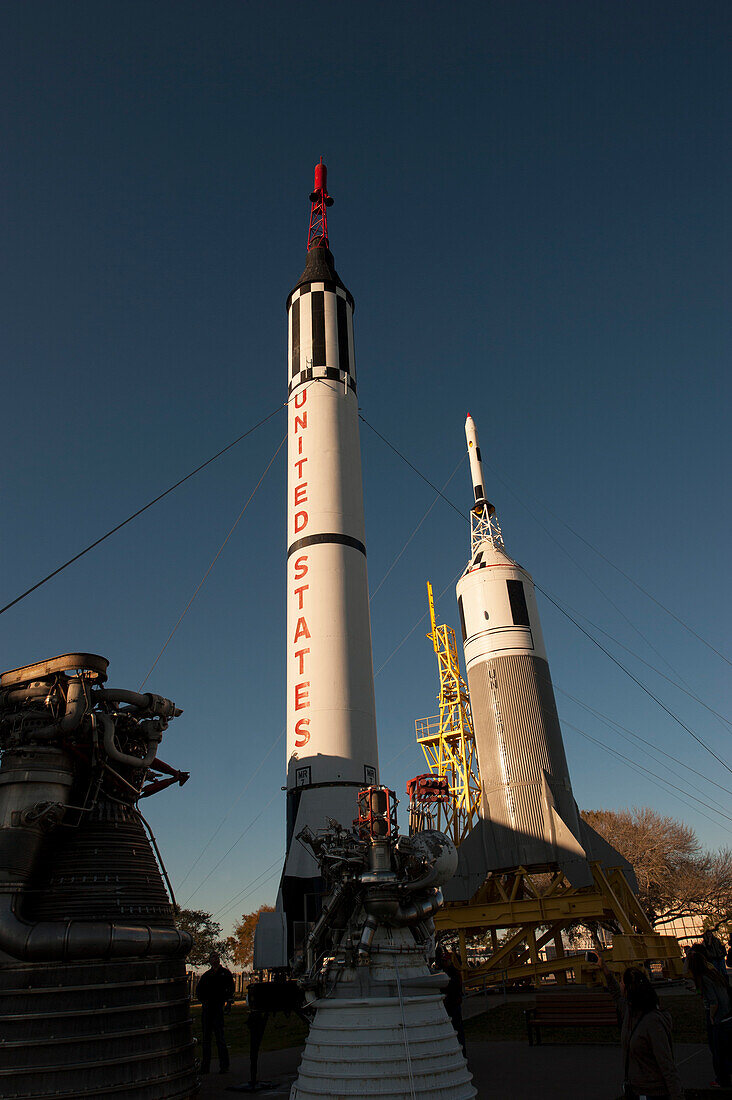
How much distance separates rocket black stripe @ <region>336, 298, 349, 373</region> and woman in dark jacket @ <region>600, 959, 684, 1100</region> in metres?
19.3

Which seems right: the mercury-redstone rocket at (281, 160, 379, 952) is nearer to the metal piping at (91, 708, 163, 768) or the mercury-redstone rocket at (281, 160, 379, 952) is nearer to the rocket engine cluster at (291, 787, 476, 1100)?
the rocket engine cluster at (291, 787, 476, 1100)

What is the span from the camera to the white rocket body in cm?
1623

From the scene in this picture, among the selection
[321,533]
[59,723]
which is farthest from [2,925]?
[321,533]

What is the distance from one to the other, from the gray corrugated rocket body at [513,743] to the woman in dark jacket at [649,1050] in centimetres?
1437

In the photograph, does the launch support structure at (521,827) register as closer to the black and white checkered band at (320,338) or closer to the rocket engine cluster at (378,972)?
the black and white checkered band at (320,338)

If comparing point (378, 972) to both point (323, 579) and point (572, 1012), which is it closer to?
point (572, 1012)

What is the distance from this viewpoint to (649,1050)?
193 inches

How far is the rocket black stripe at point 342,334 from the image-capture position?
72.3 feet

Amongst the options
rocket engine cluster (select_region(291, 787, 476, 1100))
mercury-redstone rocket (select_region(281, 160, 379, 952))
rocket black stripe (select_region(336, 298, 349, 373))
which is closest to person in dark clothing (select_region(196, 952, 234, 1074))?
rocket engine cluster (select_region(291, 787, 476, 1100))

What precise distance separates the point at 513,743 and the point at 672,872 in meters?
28.3

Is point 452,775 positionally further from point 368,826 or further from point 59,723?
point 59,723

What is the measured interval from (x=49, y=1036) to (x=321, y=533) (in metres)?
13.0

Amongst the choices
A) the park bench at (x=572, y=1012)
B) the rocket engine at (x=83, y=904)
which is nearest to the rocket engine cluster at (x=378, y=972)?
the rocket engine at (x=83, y=904)

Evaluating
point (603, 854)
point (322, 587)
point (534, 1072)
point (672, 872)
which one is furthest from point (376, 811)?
point (672, 872)
